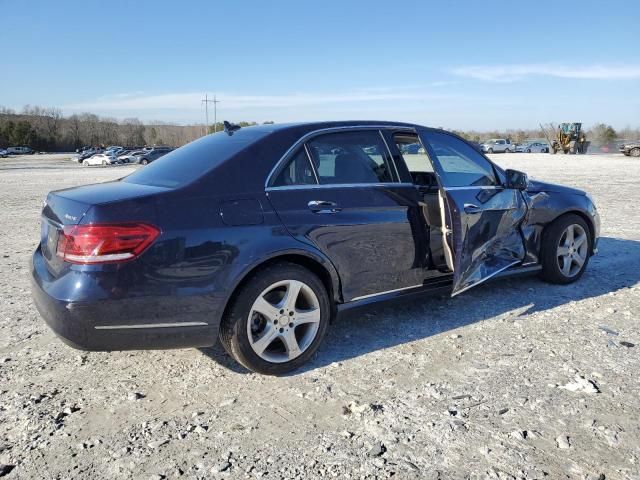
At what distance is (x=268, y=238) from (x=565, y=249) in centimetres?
345

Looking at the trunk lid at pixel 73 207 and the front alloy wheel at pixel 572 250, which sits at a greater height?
the trunk lid at pixel 73 207

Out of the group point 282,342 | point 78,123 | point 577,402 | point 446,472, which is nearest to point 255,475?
point 446,472

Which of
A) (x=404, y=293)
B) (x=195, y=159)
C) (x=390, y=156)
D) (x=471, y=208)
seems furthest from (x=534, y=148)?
(x=195, y=159)

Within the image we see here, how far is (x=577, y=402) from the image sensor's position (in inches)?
121

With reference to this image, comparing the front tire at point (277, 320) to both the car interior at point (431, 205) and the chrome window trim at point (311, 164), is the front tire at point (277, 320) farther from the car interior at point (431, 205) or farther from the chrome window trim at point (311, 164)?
the car interior at point (431, 205)

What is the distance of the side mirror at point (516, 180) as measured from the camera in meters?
4.79

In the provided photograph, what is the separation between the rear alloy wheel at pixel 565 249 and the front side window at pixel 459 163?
3.22 ft

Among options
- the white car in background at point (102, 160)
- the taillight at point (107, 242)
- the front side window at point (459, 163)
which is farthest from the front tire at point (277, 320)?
the white car in background at point (102, 160)

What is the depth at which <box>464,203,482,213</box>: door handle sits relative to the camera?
13.9ft

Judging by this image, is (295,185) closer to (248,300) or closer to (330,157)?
(330,157)

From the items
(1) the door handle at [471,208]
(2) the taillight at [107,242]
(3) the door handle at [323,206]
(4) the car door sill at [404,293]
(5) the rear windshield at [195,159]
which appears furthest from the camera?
(1) the door handle at [471,208]

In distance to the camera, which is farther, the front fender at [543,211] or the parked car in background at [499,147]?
the parked car in background at [499,147]

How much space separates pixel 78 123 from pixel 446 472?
134211 millimetres

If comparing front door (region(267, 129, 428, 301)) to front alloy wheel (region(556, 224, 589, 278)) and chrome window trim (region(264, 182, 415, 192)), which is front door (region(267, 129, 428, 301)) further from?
front alloy wheel (region(556, 224, 589, 278))
